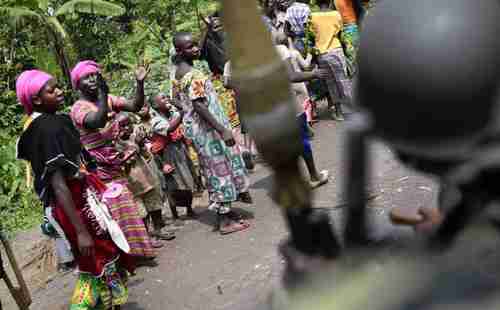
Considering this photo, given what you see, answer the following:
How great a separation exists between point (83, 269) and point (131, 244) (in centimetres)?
67

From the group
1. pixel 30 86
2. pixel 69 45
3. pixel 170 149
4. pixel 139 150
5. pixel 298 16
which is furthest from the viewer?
pixel 69 45

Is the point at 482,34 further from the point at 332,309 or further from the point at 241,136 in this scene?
the point at 241,136

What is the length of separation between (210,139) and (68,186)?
1.67 meters

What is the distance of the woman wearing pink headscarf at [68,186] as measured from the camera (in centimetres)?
357

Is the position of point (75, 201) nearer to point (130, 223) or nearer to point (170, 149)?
point (130, 223)

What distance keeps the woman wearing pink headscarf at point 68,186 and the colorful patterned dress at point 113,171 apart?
0.42 metres

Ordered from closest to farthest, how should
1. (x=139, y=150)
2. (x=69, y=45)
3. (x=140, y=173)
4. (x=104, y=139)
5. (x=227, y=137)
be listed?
(x=104, y=139) < (x=227, y=137) < (x=140, y=173) < (x=139, y=150) < (x=69, y=45)

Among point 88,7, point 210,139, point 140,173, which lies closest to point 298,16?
point 210,139

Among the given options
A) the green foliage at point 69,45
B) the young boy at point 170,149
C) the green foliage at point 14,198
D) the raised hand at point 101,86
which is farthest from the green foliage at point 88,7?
the raised hand at point 101,86

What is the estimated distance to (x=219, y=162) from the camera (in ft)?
17.2

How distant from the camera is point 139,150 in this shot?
548cm

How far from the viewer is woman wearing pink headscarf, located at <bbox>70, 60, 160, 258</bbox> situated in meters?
4.44

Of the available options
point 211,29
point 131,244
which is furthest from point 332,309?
point 211,29

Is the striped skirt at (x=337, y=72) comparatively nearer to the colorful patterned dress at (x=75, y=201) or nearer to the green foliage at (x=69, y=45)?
the green foliage at (x=69, y=45)
